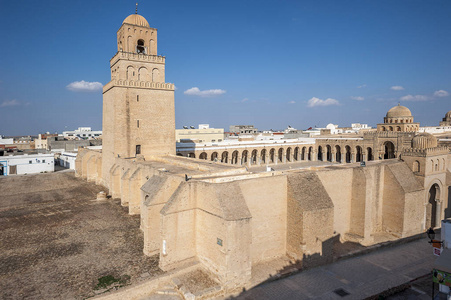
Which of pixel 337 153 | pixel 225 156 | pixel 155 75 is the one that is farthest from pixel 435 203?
pixel 337 153

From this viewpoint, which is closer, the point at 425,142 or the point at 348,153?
the point at 425,142

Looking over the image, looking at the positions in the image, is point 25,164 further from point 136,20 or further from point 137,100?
point 136,20

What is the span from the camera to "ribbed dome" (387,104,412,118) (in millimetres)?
34531

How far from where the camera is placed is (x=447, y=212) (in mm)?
18219

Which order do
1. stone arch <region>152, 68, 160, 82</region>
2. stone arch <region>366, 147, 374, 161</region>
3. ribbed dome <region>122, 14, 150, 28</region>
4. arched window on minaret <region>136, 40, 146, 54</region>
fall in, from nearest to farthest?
ribbed dome <region>122, 14, 150, 28</region>
stone arch <region>152, 68, 160, 82</region>
arched window on minaret <region>136, 40, 146, 54</region>
stone arch <region>366, 147, 374, 161</region>

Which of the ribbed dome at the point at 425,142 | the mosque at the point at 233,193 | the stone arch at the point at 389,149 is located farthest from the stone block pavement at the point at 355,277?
the stone arch at the point at 389,149

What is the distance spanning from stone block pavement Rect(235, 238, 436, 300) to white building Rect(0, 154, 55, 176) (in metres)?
32.5

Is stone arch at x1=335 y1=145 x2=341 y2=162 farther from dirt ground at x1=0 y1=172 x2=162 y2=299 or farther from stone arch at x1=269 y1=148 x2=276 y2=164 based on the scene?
dirt ground at x1=0 y1=172 x2=162 y2=299

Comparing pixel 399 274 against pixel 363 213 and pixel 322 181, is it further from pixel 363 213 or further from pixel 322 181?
pixel 322 181

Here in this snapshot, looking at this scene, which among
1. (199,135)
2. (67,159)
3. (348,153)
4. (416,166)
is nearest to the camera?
(416,166)

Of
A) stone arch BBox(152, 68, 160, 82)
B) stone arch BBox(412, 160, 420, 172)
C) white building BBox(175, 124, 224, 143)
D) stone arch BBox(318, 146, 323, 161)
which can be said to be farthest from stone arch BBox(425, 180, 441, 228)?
white building BBox(175, 124, 224, 143)

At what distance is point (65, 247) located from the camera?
1241cm

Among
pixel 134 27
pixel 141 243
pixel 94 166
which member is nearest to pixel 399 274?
pixel 141 243

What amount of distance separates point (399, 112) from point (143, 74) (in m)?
30.0
